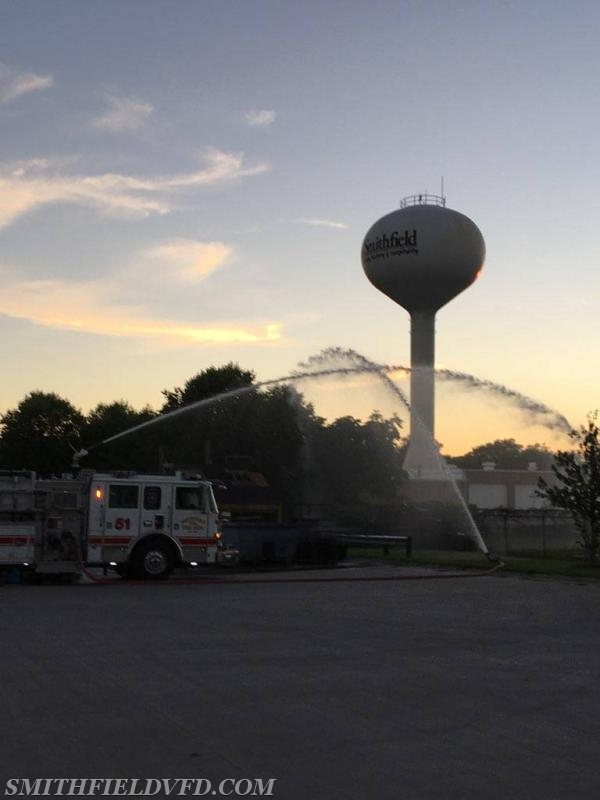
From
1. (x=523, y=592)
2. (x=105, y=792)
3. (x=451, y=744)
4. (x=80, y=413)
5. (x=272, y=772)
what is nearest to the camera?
(x=105, y=792)

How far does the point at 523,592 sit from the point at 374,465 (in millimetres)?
51485

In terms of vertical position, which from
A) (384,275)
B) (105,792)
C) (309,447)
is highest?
(384,275)

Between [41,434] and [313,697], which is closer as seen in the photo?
[313,697]

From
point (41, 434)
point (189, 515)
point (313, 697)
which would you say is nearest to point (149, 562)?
point (189, 515)

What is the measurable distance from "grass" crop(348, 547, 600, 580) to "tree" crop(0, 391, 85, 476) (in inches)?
1911

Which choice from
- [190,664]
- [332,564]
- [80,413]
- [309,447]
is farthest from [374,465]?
[190,664]

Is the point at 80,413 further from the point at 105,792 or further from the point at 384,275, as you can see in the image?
the point at 105,792

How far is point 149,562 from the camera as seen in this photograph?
27.7m

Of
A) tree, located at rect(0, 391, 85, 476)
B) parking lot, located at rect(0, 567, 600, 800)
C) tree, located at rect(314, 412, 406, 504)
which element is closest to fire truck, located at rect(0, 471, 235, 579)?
parking lot, located at rect(0, 567, 600, 800)

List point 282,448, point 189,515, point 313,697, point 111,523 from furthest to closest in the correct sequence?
point 282,448, point 189,515, point 111,523, point 313,697

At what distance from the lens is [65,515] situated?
27.1 meters

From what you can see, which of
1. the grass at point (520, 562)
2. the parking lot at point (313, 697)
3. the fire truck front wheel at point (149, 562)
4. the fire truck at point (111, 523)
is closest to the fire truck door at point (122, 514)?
the fire truck at point (111, 523)

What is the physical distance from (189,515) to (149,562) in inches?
61.5

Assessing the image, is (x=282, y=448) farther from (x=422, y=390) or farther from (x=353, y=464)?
(x=422, y=390)
